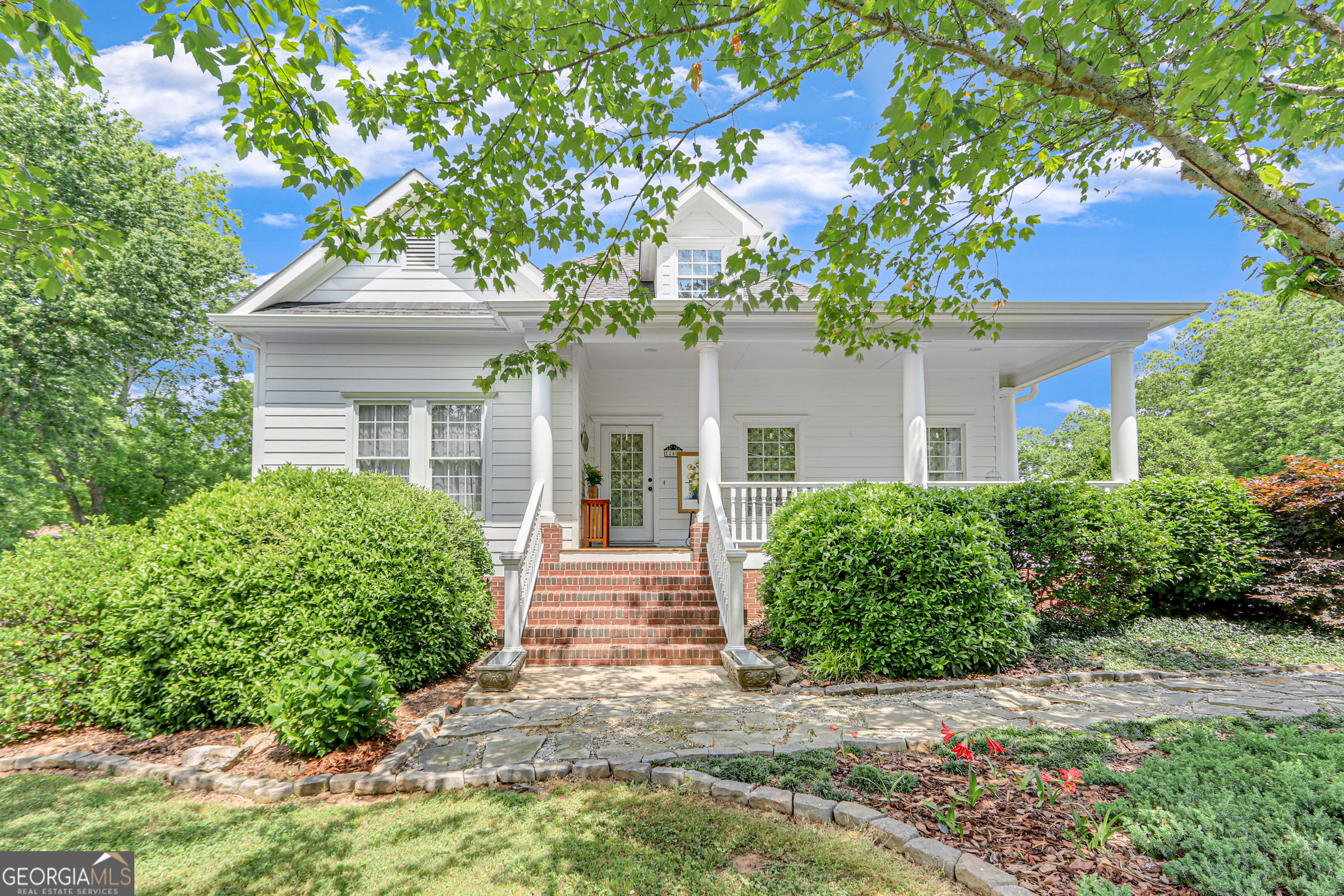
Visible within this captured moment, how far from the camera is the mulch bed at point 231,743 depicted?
13.0ft

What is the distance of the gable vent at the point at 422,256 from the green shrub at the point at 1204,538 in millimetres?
10371

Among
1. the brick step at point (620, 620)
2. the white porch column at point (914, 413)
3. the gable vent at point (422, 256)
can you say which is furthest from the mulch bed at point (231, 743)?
the gable vent at point (422, 256)

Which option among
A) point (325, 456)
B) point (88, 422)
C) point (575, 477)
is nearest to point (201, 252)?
point (88, 422)

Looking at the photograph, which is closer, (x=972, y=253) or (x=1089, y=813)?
(x=1089, y=813)

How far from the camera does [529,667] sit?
6602 millimetres

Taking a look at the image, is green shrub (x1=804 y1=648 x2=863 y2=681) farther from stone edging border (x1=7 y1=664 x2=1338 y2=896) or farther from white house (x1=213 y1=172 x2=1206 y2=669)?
white house (x1=213 y1=172 x2=1206 y2=669)

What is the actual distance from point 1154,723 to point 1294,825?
1761 millimetres

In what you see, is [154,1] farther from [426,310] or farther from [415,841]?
[426,310]

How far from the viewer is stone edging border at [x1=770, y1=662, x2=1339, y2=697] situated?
555cm

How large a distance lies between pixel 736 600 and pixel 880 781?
3.21 m

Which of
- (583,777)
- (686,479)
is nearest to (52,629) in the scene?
(583,777)

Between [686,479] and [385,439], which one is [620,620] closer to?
[686,479]

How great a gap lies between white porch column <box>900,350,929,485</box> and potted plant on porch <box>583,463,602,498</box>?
17.1ft

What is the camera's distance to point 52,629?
4.96 m
